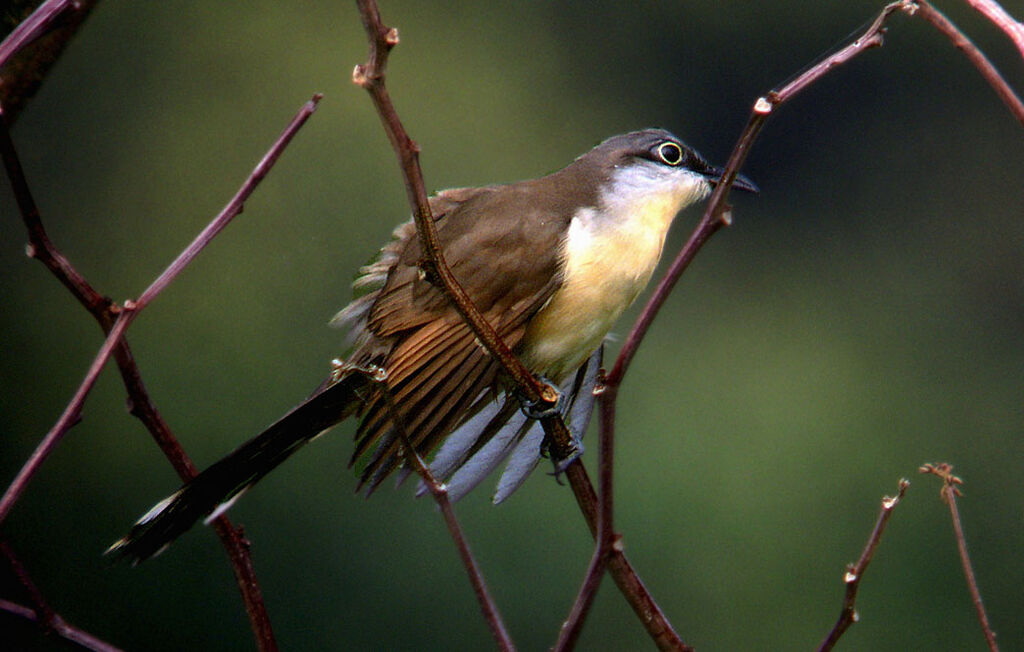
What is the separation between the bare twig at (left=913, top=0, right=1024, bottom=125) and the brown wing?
0.59 metres

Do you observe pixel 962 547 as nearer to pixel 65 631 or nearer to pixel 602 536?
pixel 602 536

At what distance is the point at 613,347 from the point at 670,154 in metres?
1.96

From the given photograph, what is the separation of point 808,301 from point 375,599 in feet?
8.49

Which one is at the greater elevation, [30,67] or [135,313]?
[30,67]

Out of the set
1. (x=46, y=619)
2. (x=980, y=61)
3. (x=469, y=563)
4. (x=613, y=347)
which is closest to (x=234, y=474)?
(x=46, y=619)

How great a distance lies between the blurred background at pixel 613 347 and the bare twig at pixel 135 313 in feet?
7.57

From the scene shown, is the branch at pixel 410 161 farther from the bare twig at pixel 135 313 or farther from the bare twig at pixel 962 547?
the bare twig at pixel 962 547

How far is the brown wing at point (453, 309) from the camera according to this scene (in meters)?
1.16

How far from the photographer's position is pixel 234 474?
A: 3.13ft

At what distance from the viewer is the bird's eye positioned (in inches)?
55.9

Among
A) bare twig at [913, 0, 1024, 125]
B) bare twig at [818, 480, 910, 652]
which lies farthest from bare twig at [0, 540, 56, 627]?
bare twig at [913, 0, 1024, 125]

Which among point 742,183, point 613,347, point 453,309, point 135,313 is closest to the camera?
point 135,313

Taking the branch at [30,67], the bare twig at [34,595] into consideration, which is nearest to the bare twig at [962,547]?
the bare twig at [34,595]

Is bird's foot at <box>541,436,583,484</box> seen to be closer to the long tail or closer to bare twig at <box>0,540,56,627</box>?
the long tail
